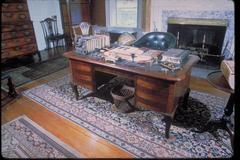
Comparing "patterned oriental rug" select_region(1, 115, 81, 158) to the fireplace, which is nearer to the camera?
"patterned oriental rug" select_region(1, 115, 81, 158)

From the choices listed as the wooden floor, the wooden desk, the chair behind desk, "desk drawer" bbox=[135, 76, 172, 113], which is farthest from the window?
"desk drawer" bbox=[135, 76, 172, 113]

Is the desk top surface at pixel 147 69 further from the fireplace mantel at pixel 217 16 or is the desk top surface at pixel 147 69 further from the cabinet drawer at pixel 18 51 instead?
the cabinet drawer at pixel 18 51

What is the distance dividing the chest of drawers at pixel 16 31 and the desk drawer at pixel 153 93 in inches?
113

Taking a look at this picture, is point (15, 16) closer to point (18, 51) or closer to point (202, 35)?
point (18, 51)

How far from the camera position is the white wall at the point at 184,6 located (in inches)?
129

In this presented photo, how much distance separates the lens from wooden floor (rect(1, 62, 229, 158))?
5.48ft

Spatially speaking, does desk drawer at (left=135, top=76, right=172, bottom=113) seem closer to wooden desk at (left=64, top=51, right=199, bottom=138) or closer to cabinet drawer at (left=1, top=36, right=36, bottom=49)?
wooden desk at (left=64, top=51, right=199, bottom=138)

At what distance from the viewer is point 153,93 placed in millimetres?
1707

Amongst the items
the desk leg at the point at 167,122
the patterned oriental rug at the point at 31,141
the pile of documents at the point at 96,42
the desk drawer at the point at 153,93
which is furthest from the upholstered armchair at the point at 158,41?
the patterned oriental rug at the point at 31,141

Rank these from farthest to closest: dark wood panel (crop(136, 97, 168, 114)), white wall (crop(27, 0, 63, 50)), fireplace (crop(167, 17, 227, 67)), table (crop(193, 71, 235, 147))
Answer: white wall (crop(27, 0, 63, 50)), fireplace (crop(167, 17, 227, 67)), dark wood panel (crop(136, 97, 168, 114)), table (crop(193, 71, 235, 147))

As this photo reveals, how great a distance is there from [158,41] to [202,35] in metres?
1.29

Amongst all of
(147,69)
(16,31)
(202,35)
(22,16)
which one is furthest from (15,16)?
(202,35)

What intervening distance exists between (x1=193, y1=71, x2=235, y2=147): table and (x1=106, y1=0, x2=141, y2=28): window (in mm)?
3345

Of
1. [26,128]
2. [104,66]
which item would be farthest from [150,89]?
[26,128]
